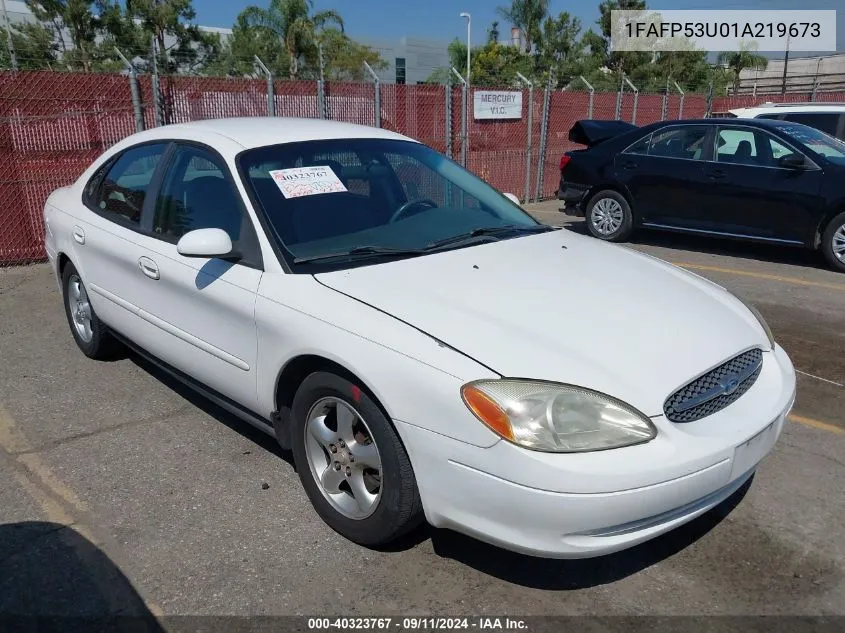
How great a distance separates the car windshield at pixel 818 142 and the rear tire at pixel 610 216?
6.63 feet

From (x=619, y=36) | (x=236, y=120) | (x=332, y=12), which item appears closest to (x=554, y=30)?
(x=619, y=36)

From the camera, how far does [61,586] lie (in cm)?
269

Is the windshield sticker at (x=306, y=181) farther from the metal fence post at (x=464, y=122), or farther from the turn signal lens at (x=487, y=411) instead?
the metal fence post at (x=464, y=122)

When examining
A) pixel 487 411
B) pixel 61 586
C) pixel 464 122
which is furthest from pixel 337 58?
pixel 487 411

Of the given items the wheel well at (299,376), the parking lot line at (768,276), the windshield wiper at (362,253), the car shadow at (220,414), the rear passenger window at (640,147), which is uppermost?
the rear passenger window at (640,147)

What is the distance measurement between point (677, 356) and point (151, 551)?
7.25ft

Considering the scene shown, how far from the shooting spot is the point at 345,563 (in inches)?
111

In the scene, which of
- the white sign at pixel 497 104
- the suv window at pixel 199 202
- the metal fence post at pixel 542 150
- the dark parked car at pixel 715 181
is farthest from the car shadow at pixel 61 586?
the metal fence post at pixel 542 150

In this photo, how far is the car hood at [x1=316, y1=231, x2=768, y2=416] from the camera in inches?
96.3

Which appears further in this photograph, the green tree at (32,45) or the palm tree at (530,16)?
the palm tree at (530,16)

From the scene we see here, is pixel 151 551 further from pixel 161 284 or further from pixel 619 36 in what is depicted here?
pixel 619 36

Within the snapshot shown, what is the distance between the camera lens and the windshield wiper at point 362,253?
3111mm

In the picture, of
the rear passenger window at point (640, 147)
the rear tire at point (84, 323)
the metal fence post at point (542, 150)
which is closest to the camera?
the rear tire at point (84, 323)

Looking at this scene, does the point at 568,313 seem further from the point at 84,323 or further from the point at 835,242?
the point at 835,242
